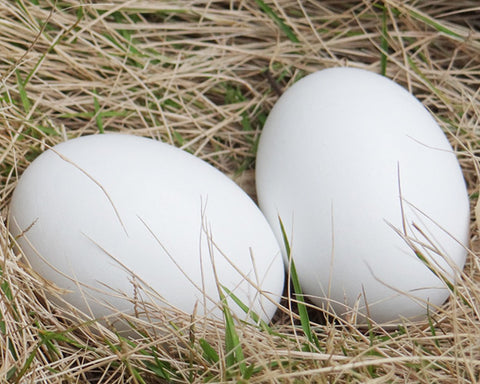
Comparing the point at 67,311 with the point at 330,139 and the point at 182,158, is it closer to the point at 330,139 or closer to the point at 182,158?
the point at 182,158

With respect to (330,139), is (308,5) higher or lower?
higher

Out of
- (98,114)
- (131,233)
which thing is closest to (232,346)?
(131,233)

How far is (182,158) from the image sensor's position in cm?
127

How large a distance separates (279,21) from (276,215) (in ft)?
1.84

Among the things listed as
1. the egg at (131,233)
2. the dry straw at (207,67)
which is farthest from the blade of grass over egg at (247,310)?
the dry straw at (207,67)

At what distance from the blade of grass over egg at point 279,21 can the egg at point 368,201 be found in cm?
36

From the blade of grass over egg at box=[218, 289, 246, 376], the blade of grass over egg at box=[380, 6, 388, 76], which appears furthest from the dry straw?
the blade of grass over egg at box=[218, 289, 246, 376]

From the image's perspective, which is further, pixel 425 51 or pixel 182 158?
pixel 425 51

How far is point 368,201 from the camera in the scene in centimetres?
122

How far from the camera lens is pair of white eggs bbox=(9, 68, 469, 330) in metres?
1.14

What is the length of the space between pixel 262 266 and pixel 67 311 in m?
0.36

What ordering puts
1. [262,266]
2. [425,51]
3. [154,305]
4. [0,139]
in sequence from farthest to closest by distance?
[425,51]
[0,139]
[262,266]
[154,305]

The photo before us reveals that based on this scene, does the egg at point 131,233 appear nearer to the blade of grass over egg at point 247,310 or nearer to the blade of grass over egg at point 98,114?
the blade of grass over egg at point 247,310

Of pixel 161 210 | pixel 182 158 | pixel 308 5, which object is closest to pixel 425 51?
pixel 308 5
